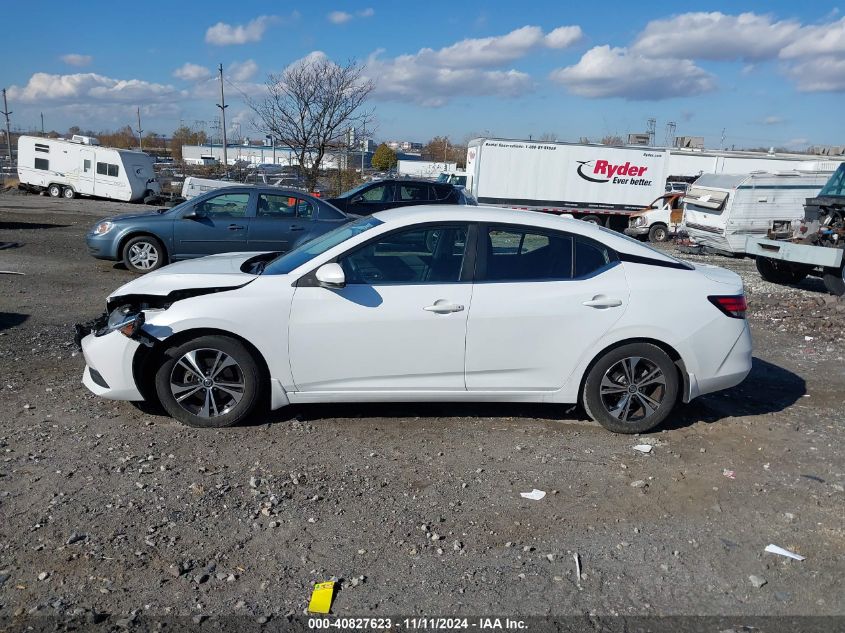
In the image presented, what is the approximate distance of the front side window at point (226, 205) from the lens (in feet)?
38.5

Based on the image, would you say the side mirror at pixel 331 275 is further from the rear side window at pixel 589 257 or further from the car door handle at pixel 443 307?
the rear side window at pixel 589 257

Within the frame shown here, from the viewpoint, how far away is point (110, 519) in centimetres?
378

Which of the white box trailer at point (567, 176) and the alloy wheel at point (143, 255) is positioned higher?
the white box trailer at point (567, 176)

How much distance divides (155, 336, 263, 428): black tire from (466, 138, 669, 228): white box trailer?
2191 centimetres

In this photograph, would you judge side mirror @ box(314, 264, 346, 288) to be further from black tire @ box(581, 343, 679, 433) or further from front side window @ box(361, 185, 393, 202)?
front side window @ box(361, 185, 393, 202)

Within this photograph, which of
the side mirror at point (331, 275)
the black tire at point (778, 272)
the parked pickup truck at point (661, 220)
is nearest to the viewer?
the side mirror at point (331, 275)

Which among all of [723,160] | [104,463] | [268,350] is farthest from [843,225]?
[723,160]

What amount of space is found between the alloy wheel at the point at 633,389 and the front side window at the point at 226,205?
8.25 metres

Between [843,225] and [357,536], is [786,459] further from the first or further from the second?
[843,225]

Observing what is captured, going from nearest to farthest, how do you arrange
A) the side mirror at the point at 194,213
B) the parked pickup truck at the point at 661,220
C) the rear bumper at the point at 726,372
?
the rear bumper at the point at 726,372 < the side mirror at the point at 194,213 < the parked pickup truck at the point at 661,220

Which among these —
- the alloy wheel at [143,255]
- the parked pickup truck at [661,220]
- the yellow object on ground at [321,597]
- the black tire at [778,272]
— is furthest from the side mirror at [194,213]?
the parked pickup truck at [661,220]

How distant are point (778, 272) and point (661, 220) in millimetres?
9641

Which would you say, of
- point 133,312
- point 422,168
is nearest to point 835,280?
point 133,312

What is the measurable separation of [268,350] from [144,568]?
6.02ft
